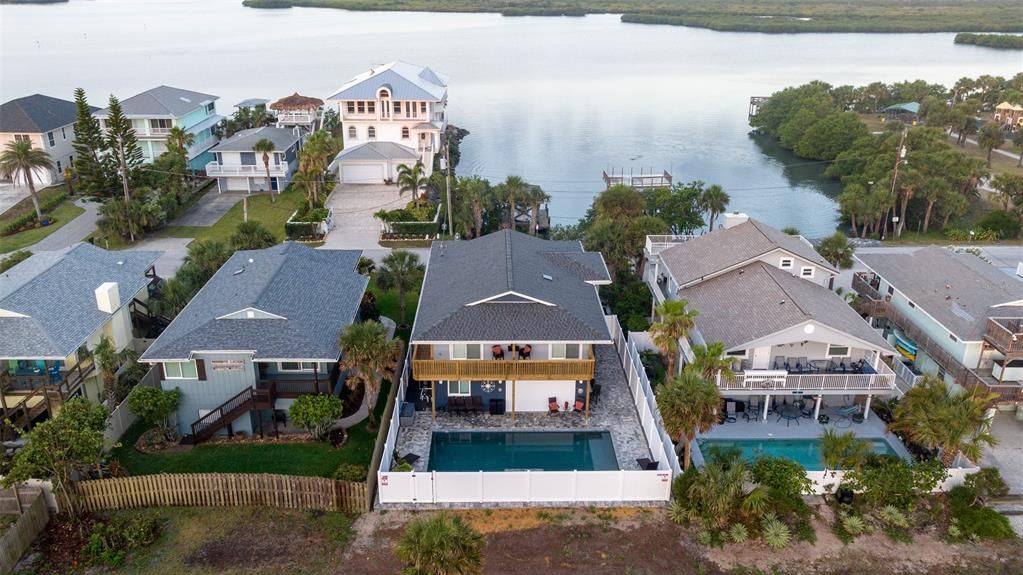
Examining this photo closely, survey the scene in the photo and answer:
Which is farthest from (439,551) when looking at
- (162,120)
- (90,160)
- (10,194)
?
(162,120)

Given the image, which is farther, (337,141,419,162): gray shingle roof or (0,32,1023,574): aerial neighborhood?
(337,141,419,162): gray shingle roof

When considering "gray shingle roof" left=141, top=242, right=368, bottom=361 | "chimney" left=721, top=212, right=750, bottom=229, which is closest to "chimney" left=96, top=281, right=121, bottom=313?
"gray shingle roof" left=141, top=242, right=368, bottom=361

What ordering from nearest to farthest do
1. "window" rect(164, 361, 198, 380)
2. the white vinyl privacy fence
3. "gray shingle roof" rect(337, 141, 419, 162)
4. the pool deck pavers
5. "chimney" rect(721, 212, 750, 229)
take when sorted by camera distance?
the white vinyl privacy fence → the pool deck pavers → "window" rect(164, 361, 198, 380) → "chimney" rect(721, 212, 750, 229) → "gray shingle roof" rect(337, 141, 419, 162)

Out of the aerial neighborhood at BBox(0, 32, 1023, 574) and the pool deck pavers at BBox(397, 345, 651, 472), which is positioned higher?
the aerial neighborhood at BBox(0, 32, 1023, 574)

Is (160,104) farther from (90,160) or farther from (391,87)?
(391,87)

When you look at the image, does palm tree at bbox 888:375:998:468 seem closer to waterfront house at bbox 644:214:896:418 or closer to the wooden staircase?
waterfront house at bbox 644:214:896:418

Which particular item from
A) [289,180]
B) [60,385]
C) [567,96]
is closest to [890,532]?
[60,385]

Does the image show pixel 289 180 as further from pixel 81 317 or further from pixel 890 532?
pixel 890 532
